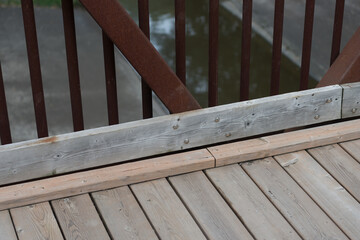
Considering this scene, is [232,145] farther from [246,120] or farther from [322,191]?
[322,191]

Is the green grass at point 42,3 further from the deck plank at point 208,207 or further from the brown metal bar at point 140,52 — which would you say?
the deck plank at point 208,207

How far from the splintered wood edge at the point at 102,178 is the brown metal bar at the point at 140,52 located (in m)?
0.24

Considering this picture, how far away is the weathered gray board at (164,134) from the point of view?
2.61m

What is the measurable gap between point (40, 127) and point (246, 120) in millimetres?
914

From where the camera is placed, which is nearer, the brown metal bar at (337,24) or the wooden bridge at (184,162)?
the wooden bridge at (184,162)

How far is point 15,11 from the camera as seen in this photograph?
9.28 m

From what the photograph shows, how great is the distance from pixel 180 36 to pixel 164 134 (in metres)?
0.43

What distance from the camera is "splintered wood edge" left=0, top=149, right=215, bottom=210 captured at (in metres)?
2.53

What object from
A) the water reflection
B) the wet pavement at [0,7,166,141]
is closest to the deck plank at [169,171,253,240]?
the wet pavement at [0,7,166,141]

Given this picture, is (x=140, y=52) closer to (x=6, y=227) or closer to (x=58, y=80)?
(x=6, y=227)

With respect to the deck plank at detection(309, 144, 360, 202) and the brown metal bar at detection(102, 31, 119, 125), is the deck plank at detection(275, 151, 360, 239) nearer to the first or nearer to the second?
the deck plank at detection(309, 144, 360, 202)

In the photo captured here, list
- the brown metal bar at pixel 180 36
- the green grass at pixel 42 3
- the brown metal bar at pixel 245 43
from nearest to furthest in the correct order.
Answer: the brown metal bar at pixel 180 36 < the brown metal bar at pixel 245 43 < the green grass at pixel 42 3

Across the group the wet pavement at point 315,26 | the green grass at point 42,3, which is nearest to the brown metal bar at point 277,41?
the wet pavement at point 315,26

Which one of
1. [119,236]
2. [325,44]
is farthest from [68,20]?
[325,44]
